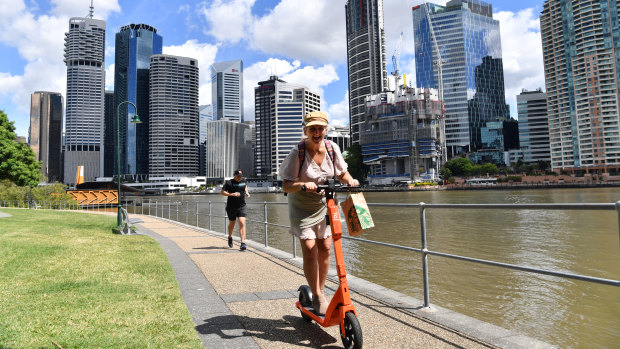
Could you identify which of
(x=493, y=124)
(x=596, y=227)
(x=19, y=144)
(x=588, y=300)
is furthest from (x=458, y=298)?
(x=493, y=124)

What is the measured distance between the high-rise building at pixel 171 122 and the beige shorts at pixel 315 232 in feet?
644

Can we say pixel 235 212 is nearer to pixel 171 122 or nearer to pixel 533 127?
pixel 533 127

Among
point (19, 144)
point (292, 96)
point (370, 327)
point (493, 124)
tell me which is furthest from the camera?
point (292, 96)

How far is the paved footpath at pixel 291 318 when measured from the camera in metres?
2.83

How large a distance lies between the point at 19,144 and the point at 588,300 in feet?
133

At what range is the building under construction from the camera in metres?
127

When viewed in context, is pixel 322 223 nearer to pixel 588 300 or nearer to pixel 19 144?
pixel 588 300

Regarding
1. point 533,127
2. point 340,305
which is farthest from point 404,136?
point 340,305

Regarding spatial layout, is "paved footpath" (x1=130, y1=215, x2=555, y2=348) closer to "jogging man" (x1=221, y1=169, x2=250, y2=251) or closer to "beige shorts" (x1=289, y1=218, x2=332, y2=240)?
"beige shorts" (x1=289, y1=218, x2=332, y2=240)

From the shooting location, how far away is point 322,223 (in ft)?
10.5

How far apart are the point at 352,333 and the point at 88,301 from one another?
110 inches

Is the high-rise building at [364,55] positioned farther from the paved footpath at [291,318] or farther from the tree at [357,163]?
the paved footpath at [291,318]

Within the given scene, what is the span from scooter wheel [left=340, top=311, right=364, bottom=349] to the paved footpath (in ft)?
0.71

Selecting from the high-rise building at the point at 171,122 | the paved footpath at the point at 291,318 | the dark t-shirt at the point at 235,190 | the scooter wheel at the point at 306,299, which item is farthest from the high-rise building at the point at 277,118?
the scooter wheel at the point at 306,299
